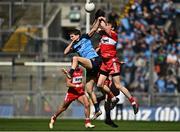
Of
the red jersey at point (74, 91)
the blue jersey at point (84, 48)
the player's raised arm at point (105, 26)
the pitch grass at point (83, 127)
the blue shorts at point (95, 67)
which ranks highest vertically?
the player's raised arm at point (105, 26)

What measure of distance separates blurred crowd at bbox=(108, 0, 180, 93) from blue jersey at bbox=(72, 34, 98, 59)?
1240cm

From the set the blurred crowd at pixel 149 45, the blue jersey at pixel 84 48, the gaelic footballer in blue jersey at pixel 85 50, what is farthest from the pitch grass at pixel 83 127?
the blurred crowd at pixel 149 45

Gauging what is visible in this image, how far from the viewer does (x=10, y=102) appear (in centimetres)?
3334

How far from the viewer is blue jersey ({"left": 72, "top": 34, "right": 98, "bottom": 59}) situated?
20.8m

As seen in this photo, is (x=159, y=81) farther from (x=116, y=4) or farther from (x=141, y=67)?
(x=116, y=4)

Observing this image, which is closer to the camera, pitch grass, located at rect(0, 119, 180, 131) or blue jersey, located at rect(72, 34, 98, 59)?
pitch grass, located at rect(0, 119, 180, 131)

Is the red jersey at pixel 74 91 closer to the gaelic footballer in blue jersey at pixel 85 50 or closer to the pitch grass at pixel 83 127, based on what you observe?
A: the gaelic footballer in blue jersey at pixel 85 50

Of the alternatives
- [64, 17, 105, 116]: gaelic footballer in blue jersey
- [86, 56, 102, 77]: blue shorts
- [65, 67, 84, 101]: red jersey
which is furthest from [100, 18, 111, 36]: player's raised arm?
[65, 67, 84, 101]: red jersey

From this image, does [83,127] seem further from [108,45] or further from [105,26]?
[105,26]

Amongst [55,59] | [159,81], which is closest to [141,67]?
[159,81]

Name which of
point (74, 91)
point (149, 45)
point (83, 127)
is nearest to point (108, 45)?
point (74, 91)

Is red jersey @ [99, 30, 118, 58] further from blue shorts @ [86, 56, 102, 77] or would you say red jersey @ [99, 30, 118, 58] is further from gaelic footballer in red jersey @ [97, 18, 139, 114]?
blue shorts @ [86, 56, 102, 77]

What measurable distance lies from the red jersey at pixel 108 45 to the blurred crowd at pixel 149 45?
12.1m

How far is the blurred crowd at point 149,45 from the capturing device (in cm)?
3325
